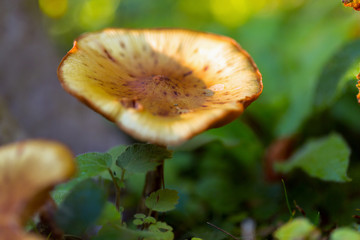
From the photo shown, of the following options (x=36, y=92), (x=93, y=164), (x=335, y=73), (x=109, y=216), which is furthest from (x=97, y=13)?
(x=109, y=216)

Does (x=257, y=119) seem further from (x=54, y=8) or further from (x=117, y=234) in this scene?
(x=54, y=8)

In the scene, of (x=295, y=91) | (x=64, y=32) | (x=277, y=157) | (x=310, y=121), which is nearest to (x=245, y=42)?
(x=295, y=91)

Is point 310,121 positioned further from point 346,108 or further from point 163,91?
point 163,91

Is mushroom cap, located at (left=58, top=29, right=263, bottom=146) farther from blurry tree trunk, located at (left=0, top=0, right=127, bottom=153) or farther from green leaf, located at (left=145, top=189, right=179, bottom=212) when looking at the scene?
blurry tree trunk, located at (left=0, top=0, right=127, bottom=153)

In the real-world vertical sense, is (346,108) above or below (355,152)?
above

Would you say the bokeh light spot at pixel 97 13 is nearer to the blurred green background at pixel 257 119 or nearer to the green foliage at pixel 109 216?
the blurred green background at pixel 257 119

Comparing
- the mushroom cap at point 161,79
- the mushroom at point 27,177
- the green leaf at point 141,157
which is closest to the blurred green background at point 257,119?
the green leaf at point 141,157
